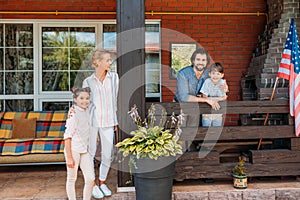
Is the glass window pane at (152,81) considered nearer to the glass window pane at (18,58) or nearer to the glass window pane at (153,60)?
the glass window pane at (153,60)

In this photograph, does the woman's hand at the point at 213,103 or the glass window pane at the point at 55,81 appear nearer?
the woman's hand at the point at 213,103

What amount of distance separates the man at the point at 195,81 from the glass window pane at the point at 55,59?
2512 millimetres

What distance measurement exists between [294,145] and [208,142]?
90cm

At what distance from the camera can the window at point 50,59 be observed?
4.78 meters

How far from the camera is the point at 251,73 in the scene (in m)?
4.70

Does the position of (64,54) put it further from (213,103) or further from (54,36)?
(213,103)

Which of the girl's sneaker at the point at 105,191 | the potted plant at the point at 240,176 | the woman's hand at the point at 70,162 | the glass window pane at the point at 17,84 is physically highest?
the glass window pane at the point at 17,84

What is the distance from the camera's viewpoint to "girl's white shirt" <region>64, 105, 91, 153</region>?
8.32 feet

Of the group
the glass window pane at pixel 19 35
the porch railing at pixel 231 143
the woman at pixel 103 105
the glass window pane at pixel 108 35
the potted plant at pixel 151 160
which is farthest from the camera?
the glass window pane at pixel 108 35

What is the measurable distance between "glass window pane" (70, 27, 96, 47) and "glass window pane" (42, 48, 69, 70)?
0.21 metres

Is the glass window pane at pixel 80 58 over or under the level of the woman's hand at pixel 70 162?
over

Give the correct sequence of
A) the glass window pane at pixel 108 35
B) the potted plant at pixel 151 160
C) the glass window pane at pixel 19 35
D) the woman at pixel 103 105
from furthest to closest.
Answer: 1. the glass window pane at pixel 108 35
2. the glass window pane at pixel 19 35
3. the woman at pixel 103 105
4. the potted plant at pixel 151 160

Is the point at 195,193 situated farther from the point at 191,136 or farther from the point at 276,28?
the point at 276,28

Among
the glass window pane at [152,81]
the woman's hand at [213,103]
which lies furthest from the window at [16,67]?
the woman's hand at [213,103]
